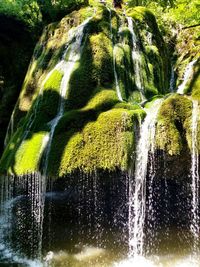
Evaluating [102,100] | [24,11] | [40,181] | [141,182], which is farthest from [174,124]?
[24,11]

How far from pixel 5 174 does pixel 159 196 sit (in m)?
4.20

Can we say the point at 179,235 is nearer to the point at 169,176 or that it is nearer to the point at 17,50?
the point at 169,176

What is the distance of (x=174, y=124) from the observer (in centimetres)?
838

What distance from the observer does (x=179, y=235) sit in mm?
9758

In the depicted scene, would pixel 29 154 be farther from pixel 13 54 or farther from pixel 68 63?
pixel 13 54

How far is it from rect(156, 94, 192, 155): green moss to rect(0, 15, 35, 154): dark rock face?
298 inches

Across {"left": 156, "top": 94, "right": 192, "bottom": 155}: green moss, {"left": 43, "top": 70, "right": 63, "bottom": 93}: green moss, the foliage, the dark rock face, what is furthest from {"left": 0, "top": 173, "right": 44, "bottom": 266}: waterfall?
the foliage

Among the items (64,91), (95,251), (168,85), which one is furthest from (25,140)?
(168,85)

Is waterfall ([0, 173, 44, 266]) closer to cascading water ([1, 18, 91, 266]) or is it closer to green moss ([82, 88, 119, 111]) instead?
cascading water ([1, 18, 91, 266])

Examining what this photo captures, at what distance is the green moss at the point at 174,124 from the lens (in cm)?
819

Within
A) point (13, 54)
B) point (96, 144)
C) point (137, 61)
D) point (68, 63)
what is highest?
point (13, 54)

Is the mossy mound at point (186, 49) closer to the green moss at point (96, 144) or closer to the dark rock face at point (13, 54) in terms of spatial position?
the green moss at point (96, 144)

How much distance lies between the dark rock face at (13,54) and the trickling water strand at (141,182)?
7288 mm

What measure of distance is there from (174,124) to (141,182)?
1534 millimetres
